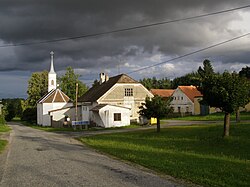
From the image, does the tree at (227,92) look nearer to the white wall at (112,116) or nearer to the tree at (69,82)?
the white wall at (112,116)

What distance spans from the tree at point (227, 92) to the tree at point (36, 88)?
233 feet

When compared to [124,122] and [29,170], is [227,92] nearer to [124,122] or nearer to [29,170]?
[29,170]

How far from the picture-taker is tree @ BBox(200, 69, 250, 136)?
21922mm

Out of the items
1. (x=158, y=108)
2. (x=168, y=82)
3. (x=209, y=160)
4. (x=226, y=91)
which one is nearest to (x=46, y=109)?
(x=158, y=108)

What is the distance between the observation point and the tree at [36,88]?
89.2 metres

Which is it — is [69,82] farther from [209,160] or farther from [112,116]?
[209,160]

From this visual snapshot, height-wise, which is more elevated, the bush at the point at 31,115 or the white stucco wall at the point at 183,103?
the white stucco wall at the point at 183,103

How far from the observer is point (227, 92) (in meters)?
22.0

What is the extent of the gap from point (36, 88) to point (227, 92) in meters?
73.5

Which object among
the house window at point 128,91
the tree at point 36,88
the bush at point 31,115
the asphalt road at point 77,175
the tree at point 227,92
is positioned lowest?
the asphalt road at point 77,175

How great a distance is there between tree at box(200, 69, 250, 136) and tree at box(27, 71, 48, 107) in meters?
71.0

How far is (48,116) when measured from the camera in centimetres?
6444

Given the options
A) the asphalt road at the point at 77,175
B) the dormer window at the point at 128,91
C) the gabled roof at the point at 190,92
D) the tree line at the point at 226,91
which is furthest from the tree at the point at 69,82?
the asphalt road at the point at 77,175

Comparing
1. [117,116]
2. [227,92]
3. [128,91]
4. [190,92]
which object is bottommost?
[117,116]
